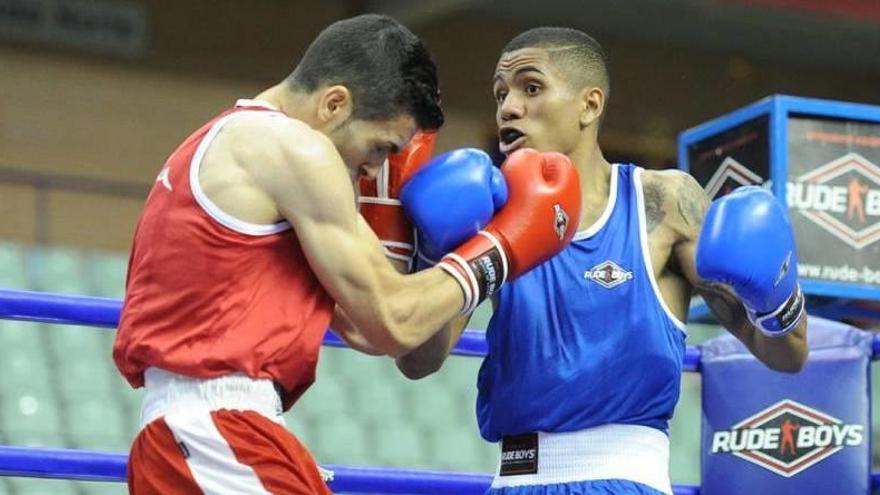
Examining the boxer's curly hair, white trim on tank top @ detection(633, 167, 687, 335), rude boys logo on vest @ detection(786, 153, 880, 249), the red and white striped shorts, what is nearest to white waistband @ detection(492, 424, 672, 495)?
white trim on tank top @ detection(633, 167, 687, 335)

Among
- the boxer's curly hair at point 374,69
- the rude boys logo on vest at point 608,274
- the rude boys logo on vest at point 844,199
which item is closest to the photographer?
the boxer's curly hair at point 374,69

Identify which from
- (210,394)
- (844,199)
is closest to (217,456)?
(210,394)

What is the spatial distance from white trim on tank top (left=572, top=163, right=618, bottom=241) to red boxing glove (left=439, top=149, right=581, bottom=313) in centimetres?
19

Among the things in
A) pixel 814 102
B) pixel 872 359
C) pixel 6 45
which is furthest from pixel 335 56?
pixel 6 45

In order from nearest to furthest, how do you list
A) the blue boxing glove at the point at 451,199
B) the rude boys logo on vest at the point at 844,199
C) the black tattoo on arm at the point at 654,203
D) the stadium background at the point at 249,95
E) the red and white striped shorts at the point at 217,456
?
the red and white striped shorts at the point at 217,456
the blue boxing glove at the point at 451,199
the black tattoo on arm at the point at 654,203
the rude boys logo on vest at the point at 844,199
the stadium background at the point at 249,95

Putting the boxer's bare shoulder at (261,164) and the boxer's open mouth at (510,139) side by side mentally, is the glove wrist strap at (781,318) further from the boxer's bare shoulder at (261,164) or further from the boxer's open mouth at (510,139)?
the boxer's bare shoulder at (261,164)

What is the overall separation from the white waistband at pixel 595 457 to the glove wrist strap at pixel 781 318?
0.31m

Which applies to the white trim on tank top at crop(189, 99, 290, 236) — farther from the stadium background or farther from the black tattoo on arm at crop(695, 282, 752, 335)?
the stadium background

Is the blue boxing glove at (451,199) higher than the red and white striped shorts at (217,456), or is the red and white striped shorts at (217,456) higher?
the blue boxing glove at (451,199)

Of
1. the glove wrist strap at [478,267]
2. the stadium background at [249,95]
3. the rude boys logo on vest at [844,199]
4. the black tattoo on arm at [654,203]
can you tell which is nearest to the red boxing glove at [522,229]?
the glove wrist strap at [478,267]

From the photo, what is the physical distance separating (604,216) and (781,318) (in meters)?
0.39

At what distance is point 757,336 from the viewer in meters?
3.29

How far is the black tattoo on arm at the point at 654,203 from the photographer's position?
3.21 meters

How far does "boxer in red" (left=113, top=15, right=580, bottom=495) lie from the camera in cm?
258
